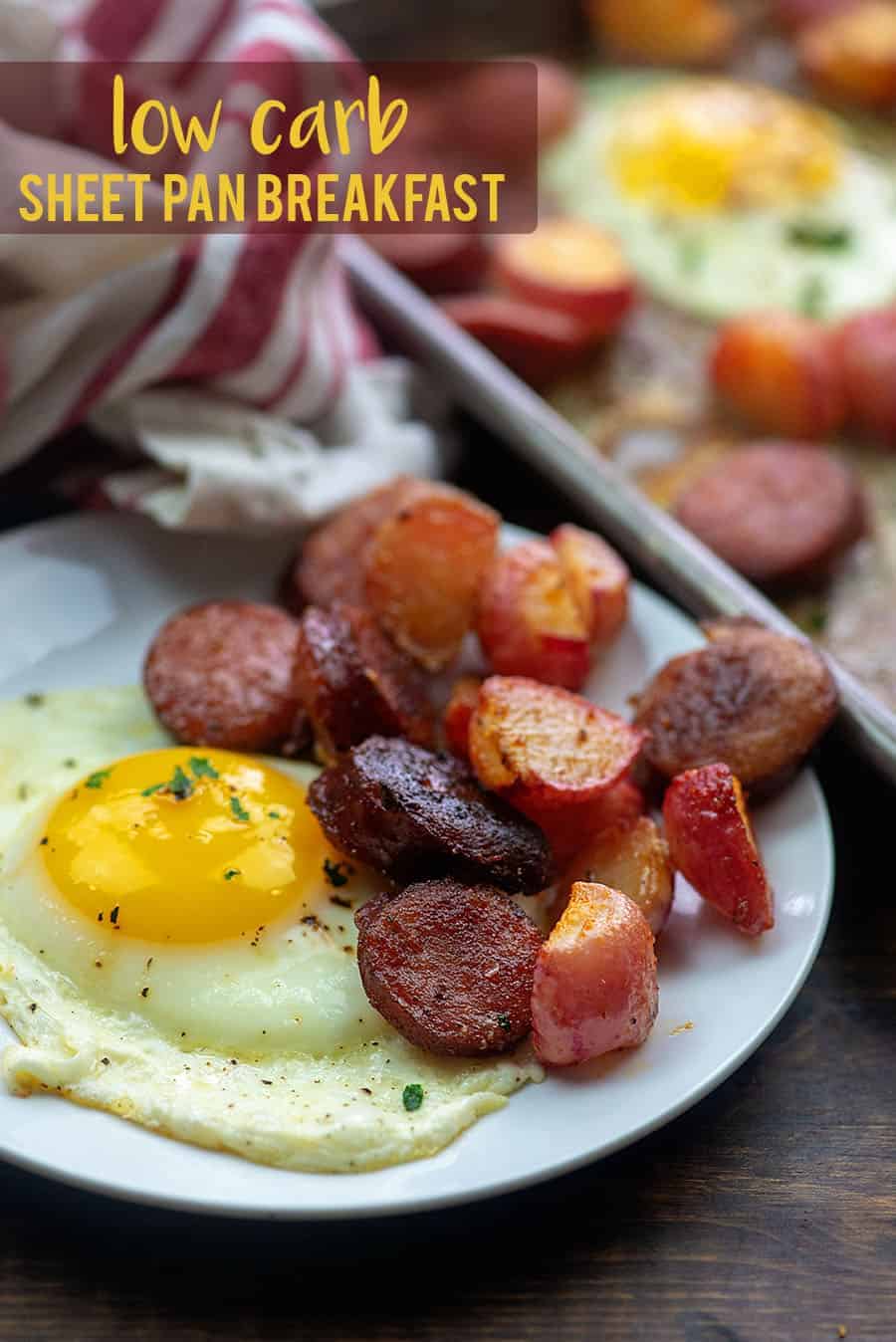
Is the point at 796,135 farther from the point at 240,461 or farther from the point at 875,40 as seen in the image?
the point at 240,461

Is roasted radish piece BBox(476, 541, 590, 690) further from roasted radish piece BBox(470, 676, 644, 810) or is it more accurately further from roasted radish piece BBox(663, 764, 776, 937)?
roasted radish piece BBox(663, 764, 776, 937)

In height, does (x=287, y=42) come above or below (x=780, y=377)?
above

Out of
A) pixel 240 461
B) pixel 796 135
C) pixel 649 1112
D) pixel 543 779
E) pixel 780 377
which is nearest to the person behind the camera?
pixel 649 1112

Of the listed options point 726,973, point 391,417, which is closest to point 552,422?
point 391,417

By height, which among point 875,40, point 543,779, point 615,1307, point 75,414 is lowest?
point 615,1307

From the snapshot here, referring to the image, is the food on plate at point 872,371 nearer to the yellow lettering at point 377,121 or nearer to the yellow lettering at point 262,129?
the yellow lettering at point 377,121

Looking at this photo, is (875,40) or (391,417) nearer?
(391,417)

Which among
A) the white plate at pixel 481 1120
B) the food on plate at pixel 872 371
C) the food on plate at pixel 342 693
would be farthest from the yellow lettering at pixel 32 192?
the food on plate at pixel 872 371
